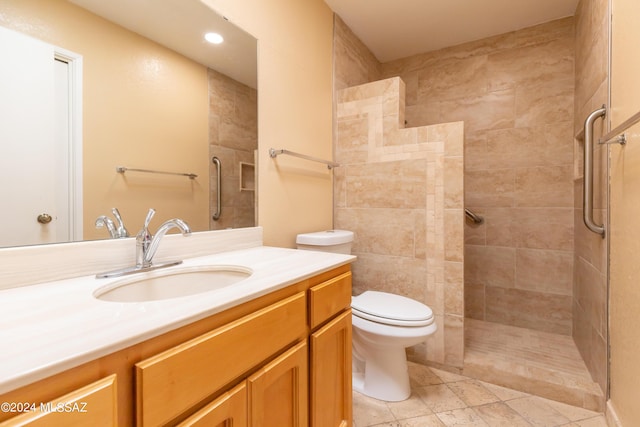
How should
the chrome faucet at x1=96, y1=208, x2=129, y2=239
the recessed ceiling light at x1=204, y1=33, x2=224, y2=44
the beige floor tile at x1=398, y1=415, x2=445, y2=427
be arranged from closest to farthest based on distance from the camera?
the chrome faucet at x1=96, y1=208, x2=129, y2=239
the recessed ceiling light at x1=204, y1=33, x2=224, y2=44
the beige floor tile at x1=398, y1=415, x2=445, y2=427

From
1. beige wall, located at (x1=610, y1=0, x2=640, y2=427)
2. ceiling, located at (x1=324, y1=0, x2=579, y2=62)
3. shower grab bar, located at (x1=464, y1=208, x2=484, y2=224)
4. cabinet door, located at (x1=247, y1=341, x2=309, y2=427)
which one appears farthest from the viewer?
shower grab bar, located at (x1=464, y1=208, x2=484, y2=224)

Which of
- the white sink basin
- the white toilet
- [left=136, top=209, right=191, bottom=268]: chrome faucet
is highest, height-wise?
[left=136, top=209, right=191, bottom=268]: chrome faucet

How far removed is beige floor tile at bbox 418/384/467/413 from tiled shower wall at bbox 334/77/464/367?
22cm

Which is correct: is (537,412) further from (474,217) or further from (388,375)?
(474,217)


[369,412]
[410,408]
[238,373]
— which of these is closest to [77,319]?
[238,373]

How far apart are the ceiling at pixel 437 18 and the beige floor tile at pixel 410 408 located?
2.51 m

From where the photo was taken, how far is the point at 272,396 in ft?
2.60

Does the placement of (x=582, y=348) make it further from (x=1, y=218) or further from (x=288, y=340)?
(x=1, y=218)

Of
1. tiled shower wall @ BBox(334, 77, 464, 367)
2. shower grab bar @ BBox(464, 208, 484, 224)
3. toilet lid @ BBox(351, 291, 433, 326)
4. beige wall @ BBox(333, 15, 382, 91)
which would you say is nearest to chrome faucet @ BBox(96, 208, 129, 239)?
toilet lid @ BBox(351, 291, 433, 326)

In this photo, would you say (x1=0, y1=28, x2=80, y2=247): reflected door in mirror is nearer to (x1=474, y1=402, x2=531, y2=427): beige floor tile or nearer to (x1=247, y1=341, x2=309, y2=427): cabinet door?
(x1=247, y1=341, x2=309, y2=427): cabinet door

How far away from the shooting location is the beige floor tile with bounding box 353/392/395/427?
142 centimetres

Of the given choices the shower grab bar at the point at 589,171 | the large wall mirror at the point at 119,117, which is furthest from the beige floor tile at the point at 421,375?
the large wall mirror at the point at 119,117

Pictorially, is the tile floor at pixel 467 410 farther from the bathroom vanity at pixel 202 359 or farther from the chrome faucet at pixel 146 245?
the chrome faucet at pixel 146 245

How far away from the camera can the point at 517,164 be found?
91.2 inches
